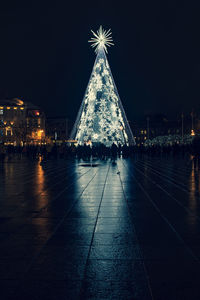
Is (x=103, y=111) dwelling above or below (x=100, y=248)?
above

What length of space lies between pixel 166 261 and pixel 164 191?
24.8 ft

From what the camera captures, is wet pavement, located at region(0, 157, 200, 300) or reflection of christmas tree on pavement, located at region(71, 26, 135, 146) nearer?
wet pavement, located at region(0, 157, 200, 300)

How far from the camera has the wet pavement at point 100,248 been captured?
4.34m

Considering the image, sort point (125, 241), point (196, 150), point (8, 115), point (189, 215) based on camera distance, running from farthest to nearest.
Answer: point (8, 115), point (196, 150), point (189, 215), point (125, 241)

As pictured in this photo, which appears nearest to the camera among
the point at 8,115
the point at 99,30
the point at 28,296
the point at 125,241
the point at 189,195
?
the point at 28,296

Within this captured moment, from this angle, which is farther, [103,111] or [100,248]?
[103,111]

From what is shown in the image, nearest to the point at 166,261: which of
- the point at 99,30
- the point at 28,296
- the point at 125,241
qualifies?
the point at 125,241

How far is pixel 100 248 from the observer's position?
19.5ft

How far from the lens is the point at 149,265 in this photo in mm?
5117

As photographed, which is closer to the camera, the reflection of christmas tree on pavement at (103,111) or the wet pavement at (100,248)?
the wet pavement at (100,248)

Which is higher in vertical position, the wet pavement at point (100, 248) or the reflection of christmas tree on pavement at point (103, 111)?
the reflection of christmas tree on pavement at point (103, 111)

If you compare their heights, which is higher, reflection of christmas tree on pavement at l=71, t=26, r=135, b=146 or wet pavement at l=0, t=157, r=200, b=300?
reflection of christmas tree on pavement at l=71, t=26, r=135, b=146

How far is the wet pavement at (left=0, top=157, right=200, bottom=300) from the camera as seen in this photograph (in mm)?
4340

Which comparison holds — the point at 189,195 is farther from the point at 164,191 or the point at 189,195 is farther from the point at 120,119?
the point at 120,119
